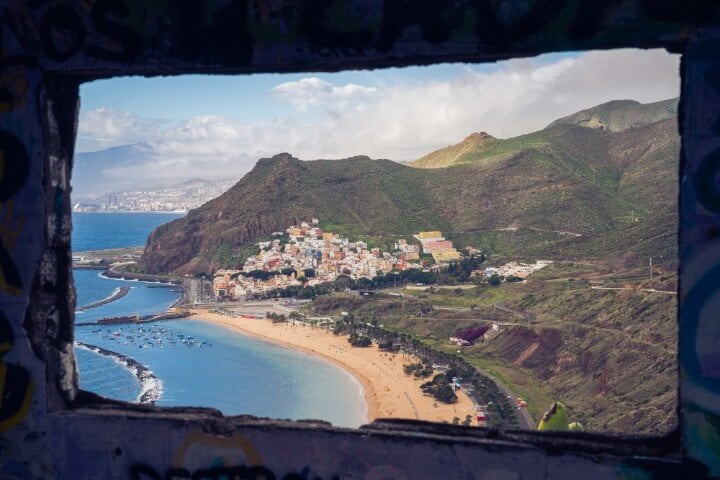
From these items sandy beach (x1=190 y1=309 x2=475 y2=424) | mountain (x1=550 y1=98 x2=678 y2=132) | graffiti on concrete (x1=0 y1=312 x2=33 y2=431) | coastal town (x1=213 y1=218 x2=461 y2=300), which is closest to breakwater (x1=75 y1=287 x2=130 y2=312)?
coastal town (x1=213 y1=218 x2=461 y2=300)

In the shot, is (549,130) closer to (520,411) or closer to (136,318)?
(136,318)

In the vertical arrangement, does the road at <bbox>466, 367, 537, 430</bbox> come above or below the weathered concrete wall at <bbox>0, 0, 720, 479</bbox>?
below

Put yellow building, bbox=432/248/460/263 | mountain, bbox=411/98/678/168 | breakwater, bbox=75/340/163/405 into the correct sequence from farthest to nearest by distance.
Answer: mountain, bbox=411/98/678/168 → yellow building, bbox=432/248/460/263 → breakwater, bbox=75/340/163/405

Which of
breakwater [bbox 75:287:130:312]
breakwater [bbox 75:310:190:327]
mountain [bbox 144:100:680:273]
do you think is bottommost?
breakwater [bbox 75:310:190:327]

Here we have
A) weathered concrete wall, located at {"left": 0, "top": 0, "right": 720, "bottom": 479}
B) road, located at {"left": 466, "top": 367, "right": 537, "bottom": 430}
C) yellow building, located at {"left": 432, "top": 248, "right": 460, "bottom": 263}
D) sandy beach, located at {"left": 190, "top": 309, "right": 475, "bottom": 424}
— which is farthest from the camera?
yellow building, located at {"left": 432, "top": 248, "right": 460, "bottom": 263}

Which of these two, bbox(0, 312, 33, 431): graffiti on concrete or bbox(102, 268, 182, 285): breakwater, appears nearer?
bbox(0, 312, 33, 431): graffiti on concrete

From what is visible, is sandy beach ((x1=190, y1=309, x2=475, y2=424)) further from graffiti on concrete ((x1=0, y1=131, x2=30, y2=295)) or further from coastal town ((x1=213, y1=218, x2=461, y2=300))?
graffiti on concrete ((x1=0, y1=131, x2=30, y2=295))
